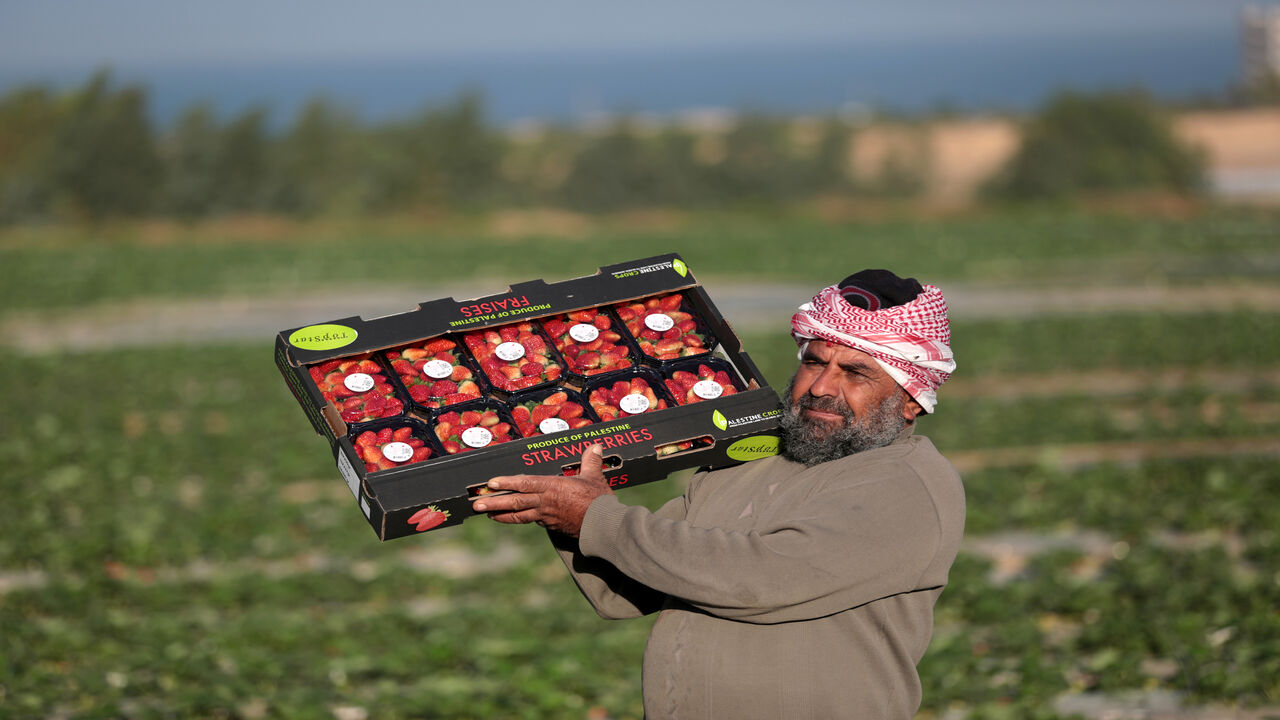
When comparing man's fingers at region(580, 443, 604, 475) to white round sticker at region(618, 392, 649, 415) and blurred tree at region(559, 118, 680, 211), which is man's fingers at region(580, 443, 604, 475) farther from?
blurred tree at region(559, 118, 680, 211)

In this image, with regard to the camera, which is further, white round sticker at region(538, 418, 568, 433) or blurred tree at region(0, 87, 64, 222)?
blurred tree at region(0, 87, 64, 222)

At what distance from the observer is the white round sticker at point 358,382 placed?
300cm

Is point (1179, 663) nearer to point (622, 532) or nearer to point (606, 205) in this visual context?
point (622, 532)

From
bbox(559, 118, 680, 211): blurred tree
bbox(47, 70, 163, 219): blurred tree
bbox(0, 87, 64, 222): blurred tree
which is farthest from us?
bbox(559, 118, 680, 211): blurred tree

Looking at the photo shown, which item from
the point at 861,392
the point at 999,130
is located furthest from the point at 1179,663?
the point at 999,130

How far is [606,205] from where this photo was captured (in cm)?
4888

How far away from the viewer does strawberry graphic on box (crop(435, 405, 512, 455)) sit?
2.91 metres

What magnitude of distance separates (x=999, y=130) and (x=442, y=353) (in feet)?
253

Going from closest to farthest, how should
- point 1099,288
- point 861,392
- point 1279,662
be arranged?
point 861,392 → point 1279,662 → point 1099,288

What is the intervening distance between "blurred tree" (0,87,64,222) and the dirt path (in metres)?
20.6

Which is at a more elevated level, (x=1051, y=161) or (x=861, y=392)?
(x=861, y=392)

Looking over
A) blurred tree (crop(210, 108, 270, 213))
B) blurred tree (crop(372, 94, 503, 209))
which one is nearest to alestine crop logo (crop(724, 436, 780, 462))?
blurred tree (crop(210, 108, 270, 213))

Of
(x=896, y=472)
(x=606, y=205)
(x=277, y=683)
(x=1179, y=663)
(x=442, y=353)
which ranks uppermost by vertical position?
(x=442, y=353)

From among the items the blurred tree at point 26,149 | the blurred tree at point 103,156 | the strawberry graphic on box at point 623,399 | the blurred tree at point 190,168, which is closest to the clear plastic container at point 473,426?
the strawberry graphic on box at point 623,399
